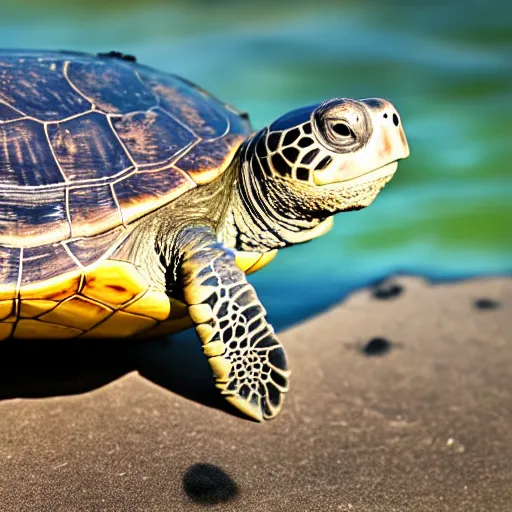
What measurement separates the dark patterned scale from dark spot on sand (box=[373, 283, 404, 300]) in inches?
75.1

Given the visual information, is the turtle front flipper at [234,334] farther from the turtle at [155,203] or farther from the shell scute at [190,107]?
the shell scute at [190,107]

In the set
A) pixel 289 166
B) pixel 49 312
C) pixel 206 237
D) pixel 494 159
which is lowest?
pixel 494 159

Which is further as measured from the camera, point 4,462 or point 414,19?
point 414,19

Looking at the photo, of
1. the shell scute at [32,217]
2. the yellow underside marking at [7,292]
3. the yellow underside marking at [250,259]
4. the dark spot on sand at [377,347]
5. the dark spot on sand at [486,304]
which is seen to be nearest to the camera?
Result: the yellow underside marking at [7,292]

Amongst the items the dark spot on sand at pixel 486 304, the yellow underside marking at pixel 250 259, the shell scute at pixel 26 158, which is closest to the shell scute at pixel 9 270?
the shell scute at pixel 26 158

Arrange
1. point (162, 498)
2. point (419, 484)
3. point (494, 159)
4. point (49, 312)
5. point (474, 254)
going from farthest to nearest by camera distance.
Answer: point (494, 159) < point (474, 254) < point (49, 312) < point (419, 484) < point (162, 498)

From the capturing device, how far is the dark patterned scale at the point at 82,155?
10.1 ft

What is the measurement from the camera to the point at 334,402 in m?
3.43

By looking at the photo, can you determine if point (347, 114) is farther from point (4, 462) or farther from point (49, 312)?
point (4, 462)

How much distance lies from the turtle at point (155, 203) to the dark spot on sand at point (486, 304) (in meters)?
1.71

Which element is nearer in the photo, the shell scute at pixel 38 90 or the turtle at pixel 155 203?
the turtle at pixel 155 203

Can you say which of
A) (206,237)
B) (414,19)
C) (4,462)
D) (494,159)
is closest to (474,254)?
(494,159)

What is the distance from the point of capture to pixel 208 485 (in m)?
2.65

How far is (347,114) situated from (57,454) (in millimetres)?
2032
